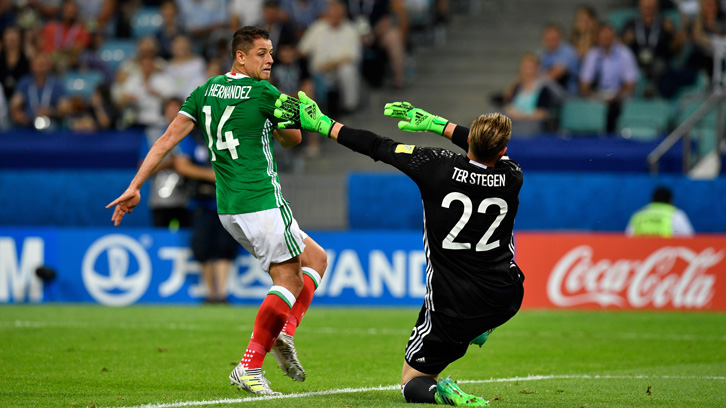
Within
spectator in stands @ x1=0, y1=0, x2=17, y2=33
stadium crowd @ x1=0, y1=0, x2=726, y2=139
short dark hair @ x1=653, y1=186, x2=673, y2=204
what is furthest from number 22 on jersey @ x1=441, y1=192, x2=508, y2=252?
spectator in stands @ x1=0, y1=0, x2=17, y2=33

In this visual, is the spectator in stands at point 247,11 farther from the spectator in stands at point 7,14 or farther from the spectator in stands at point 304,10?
the spectator in stands at point 7,14

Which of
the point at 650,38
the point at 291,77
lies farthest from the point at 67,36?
the point at 650,38

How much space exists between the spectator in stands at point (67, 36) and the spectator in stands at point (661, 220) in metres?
10.7

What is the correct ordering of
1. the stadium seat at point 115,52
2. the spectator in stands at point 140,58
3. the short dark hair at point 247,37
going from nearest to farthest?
the short dark hair at point 247,37 < the spectator in stands at point 140,58 < the stadium seat at point 115,52

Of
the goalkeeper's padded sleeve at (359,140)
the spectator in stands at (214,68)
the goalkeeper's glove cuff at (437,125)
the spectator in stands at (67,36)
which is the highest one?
the spectator in stands at (67,36)

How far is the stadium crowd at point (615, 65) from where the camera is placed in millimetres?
16516

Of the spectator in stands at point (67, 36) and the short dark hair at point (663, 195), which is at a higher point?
the spectator in stands at point (67, 36)

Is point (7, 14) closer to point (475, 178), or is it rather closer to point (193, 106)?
point (193, 106)

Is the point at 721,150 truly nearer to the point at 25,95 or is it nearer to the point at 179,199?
the point at 179,199

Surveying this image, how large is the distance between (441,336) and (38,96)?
43.9ft

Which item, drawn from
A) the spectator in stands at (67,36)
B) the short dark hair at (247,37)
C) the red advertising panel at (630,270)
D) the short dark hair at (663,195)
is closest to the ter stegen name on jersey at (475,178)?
the short dark hair at (247,37)

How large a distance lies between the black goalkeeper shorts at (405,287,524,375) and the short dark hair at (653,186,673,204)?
27.0 ft

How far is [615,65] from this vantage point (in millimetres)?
17016

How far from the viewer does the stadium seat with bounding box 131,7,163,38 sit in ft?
66.7
